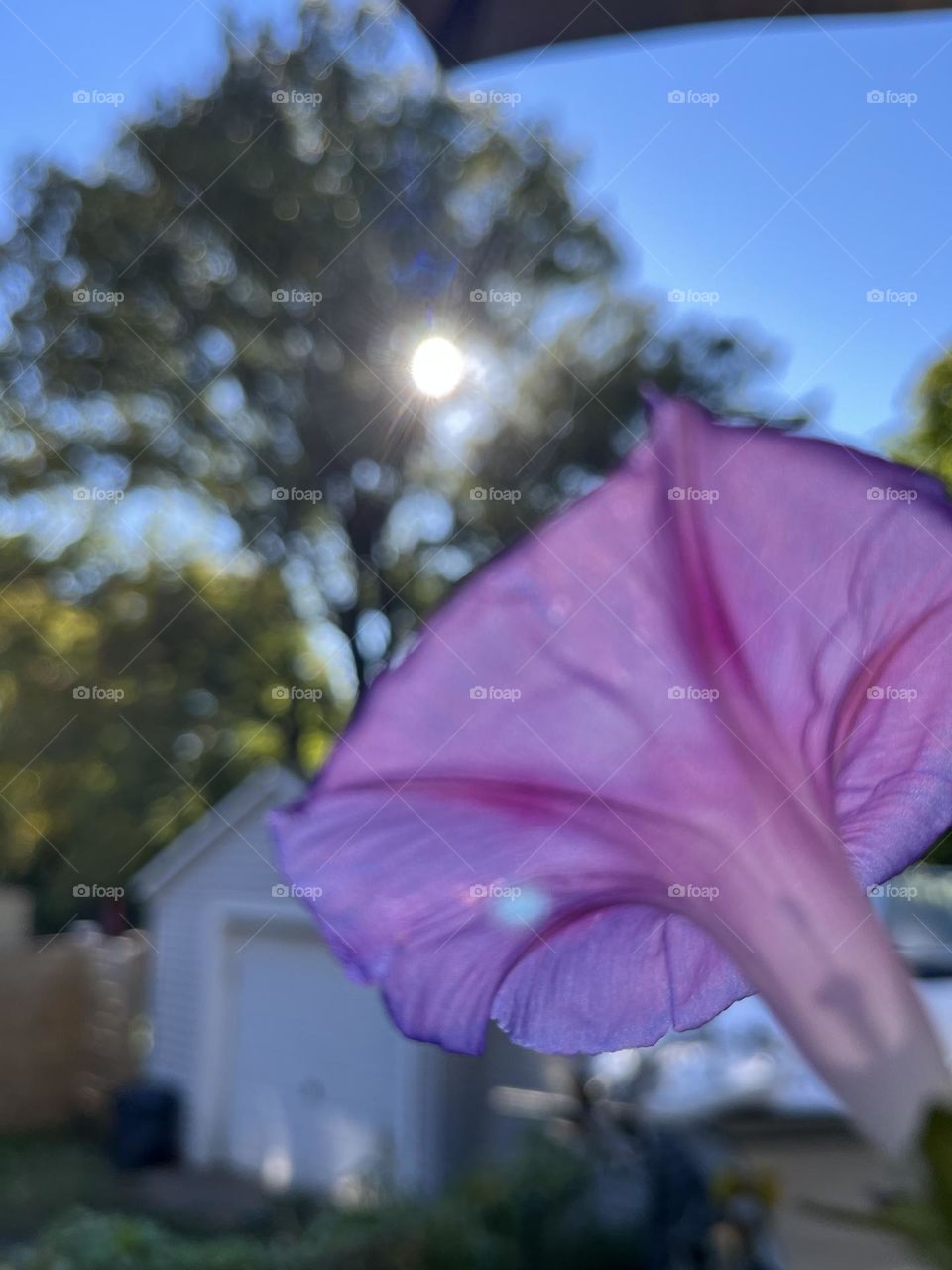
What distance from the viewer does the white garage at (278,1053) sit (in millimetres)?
4738

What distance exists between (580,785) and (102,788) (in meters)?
4.85

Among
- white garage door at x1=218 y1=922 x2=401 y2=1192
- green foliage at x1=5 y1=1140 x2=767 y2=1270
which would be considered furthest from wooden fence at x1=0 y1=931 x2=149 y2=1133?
green foliage at x1=5 y1=1140 x2=767 y2=1270

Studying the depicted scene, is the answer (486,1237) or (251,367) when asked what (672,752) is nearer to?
(486,1237)

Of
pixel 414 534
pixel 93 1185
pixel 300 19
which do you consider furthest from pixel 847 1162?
pixel 300 19

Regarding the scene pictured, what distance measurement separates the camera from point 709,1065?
355cm

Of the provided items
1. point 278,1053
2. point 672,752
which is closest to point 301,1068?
point 278,1053

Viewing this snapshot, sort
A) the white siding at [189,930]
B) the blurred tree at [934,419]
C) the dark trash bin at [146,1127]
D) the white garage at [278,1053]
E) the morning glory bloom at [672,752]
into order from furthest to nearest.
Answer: the white siding at [189,930] < the dark trash bin at [146,1127] < the white garage at [278,1053] < the blurred tree at [934,419] < the morning glory bloom at [672,752]

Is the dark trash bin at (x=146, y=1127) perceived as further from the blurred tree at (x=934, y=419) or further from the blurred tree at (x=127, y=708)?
the blurred tree at (x=934, y=419)

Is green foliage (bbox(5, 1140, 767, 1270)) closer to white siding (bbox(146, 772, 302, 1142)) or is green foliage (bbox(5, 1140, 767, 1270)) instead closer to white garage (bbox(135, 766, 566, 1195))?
white garage (bbox(135, 766, 566, 1195))

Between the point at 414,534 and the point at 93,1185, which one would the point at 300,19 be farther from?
the point at 93,1185

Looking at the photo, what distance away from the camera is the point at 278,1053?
Result: 5.52 m

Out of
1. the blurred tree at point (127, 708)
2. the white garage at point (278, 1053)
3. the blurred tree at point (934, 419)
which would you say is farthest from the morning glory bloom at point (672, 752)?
the blurred tree at point (127, 708)

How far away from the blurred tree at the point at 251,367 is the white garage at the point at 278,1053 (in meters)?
0.58

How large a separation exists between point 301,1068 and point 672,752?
5425mm
